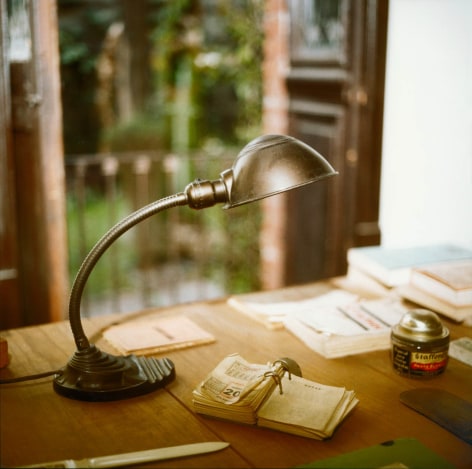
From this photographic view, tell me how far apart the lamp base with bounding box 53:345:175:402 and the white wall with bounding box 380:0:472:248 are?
1.30 meters

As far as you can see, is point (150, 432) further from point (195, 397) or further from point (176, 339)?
point (176, 339)

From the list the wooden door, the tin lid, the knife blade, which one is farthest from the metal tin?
the wooden door

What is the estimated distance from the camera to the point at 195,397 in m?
1.29

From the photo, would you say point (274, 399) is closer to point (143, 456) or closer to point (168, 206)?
point (143, 456)

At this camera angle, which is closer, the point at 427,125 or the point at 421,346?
the point at 421,346

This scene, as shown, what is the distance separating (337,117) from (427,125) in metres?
0.51

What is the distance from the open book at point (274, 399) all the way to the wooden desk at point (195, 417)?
23 mm

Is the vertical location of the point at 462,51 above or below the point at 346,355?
above

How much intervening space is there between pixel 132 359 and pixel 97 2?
459 cm

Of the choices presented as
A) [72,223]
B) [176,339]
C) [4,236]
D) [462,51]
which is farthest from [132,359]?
[72,223]

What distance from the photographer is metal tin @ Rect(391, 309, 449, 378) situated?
142 centimetres

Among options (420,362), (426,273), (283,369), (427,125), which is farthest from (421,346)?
(427,125)

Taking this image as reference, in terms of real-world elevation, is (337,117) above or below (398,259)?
above

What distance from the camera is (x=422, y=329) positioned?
142 cm
